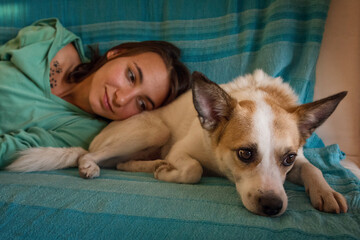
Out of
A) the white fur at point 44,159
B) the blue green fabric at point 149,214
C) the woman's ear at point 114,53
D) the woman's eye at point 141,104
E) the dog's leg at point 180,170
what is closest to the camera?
the blue green fabric at point 149,214

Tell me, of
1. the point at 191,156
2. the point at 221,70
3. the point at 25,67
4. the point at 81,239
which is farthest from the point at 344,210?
the point at 25,67

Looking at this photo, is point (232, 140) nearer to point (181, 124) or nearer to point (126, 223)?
point (126, 223)

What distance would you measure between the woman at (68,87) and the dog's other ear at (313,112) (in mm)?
993

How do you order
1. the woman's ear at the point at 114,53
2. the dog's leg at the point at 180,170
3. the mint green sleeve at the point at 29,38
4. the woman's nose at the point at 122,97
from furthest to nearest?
the woman's ear at the point at 114,53 → the mint green sleeve at the point at 29,38 → the woman's nose at the point at 122,97 → the dog's leg at the point at 180,170

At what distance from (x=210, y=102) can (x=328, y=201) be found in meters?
0.63

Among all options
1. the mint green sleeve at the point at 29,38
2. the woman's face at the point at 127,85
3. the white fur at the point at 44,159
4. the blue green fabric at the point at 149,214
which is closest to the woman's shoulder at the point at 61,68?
the mint green sleeve at the point at 29,38

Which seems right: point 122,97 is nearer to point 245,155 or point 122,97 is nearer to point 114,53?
point 114,53

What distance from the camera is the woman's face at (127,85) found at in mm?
1785

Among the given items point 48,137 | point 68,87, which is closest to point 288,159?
point 48,137

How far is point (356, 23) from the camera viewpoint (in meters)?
1.81

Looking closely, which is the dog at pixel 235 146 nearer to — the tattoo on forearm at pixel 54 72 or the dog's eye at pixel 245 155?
the dog's eye at pixel 245 155

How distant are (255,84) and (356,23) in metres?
0.91

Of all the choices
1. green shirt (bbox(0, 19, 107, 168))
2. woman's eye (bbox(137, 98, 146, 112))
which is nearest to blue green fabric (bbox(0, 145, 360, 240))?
green shirt (bbox(0, 19, 107, 168))

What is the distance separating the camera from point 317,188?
1079 mm
